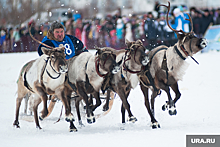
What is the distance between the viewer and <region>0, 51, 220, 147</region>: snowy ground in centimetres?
562

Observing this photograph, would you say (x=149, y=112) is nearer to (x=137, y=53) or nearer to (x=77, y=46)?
(x=137, y=53)

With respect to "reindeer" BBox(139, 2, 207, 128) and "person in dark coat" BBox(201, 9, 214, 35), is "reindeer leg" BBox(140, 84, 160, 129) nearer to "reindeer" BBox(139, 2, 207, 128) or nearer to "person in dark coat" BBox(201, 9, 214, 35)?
"reindeer" BBox(139, 2, 207, 128)

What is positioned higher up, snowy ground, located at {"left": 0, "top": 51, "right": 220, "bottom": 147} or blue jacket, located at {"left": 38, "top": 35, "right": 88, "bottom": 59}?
blue jacket, located at {"left": 38, "top": 35, "right": 88, "bottom": 59}

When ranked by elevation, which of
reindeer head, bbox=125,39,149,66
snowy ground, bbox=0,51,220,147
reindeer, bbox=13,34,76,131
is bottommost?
snowy ground, bbox=0,51,220,147

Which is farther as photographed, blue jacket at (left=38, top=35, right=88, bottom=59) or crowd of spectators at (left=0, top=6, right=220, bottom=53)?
crowd of spectators at (left=0, top=6, right=220, bottom=53)

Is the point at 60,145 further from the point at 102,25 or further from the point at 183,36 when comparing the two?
the point at 102,25

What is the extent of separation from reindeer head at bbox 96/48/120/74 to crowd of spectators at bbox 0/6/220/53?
8.04 meters

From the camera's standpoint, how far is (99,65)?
648 cm

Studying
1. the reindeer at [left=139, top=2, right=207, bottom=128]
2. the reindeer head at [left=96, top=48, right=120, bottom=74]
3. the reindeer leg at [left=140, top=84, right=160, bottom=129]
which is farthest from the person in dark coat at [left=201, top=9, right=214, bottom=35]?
the reindeer head at [left=96, top=48, right=120, bottom=74]

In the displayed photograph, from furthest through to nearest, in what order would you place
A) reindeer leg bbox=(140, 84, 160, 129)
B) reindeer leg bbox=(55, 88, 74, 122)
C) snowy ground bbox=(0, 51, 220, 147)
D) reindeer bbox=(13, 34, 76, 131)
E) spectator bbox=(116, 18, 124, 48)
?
spectator bbox=(116, 18, 124, 48)
reindeer leg bbox=(140, 84, 160, 129)
reindeer leg bbox=(55, 88, 74, 122)
reindeer bbox=(13, 34, 76, 131)
snowy ground bbox=(0, 51, 220, 147)

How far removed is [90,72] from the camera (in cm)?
656

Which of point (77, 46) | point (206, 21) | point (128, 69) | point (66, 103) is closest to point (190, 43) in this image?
point (128, 69)

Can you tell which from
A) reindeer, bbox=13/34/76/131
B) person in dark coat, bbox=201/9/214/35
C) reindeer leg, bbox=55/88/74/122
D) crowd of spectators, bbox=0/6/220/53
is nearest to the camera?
reindeer, bbox=13/34/76/131

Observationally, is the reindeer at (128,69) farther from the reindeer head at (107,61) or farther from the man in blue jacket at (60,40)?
the man in blue jacket at (60,40)
